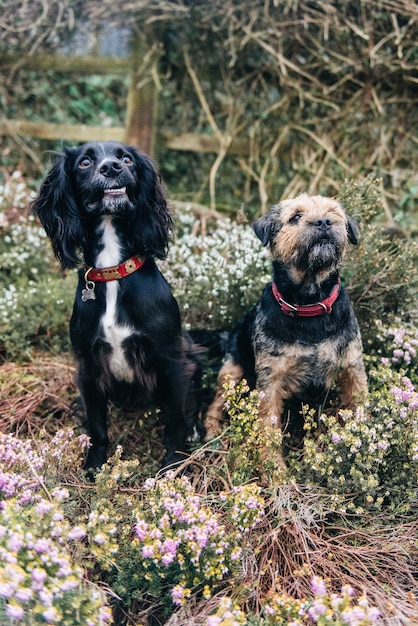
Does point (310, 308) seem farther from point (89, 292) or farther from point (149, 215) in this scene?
point (89, 292)

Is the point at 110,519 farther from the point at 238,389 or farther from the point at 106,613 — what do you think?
the point at 238,389

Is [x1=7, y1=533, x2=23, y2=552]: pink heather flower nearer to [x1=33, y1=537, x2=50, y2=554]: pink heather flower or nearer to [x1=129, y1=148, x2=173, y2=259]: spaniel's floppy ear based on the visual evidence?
[x1=33, y1=537, x2=50, y2=554]: pink heather flower

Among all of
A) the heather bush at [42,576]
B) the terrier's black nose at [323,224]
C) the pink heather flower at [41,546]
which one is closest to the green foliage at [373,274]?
the terrier's black nose at [323,224]

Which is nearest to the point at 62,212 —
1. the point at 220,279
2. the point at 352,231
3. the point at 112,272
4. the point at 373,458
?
the point at 112,272

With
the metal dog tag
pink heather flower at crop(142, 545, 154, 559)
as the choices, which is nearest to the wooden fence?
the metal dog tag

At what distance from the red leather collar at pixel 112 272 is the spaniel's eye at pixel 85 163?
0.54 metres

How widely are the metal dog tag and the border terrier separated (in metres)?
0.98

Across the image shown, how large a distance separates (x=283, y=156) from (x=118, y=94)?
226 cm

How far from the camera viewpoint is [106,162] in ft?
9.95

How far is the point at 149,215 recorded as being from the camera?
3.32 m

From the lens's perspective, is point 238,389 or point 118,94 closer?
point 238,389

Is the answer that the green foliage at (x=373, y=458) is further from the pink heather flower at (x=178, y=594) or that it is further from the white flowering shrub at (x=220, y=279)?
the white flowering shrub at (x=220, y=279)

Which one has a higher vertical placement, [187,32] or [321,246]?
[187,32]

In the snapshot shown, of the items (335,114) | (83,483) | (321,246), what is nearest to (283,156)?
(335,114)
